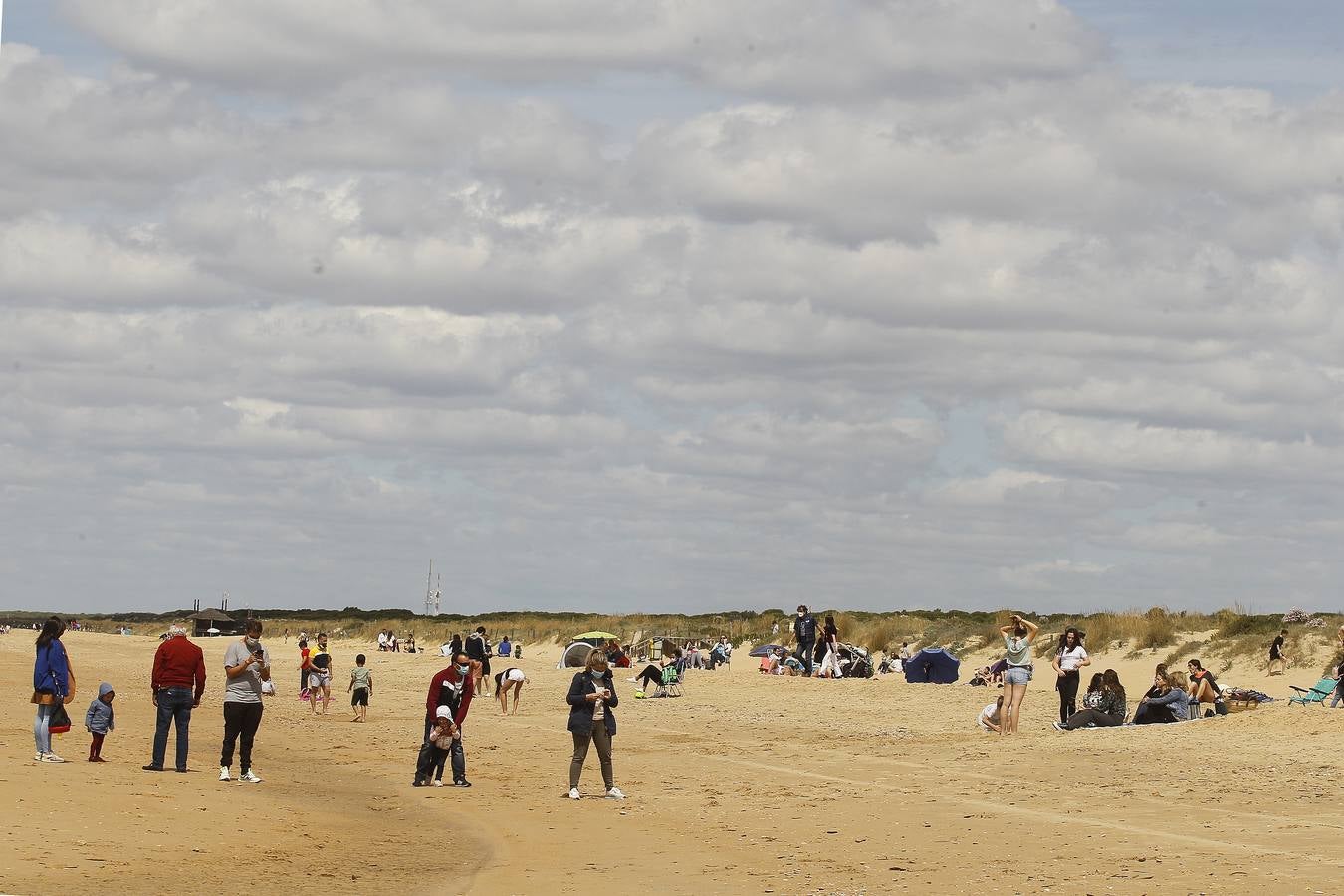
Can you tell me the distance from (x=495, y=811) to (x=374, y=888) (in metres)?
5.00

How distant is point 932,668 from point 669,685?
6152mm

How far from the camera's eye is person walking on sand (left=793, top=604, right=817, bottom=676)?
38.8m

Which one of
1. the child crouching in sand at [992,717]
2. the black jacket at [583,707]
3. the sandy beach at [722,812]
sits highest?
the black jacket at [583,707]

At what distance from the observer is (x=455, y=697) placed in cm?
1984

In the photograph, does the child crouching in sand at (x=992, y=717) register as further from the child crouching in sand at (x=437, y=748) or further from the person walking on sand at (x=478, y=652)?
the person walking on sand at (x=478, y=652)

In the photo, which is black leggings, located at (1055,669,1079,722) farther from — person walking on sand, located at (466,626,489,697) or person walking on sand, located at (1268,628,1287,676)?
person walking on sand, located at (466,626,489,697)

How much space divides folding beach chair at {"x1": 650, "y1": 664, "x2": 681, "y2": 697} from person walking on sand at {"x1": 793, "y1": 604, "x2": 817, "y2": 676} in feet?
10.5

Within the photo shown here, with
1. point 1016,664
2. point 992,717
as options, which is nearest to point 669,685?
point 992,717

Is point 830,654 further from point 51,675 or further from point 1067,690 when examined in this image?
point 51,675

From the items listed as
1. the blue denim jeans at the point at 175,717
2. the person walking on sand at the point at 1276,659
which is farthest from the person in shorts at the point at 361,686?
the person walking on sand at the point at 1276,659

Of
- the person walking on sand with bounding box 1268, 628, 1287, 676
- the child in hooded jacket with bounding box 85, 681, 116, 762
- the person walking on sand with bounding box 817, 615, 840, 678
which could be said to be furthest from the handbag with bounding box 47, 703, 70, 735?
the person walking on sand with bounding box 1268, 628, 1287, 676

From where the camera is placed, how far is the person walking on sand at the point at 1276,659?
1407 inches

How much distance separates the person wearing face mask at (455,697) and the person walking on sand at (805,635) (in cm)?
1846

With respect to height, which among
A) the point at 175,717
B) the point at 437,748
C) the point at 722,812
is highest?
the point at 175,717
